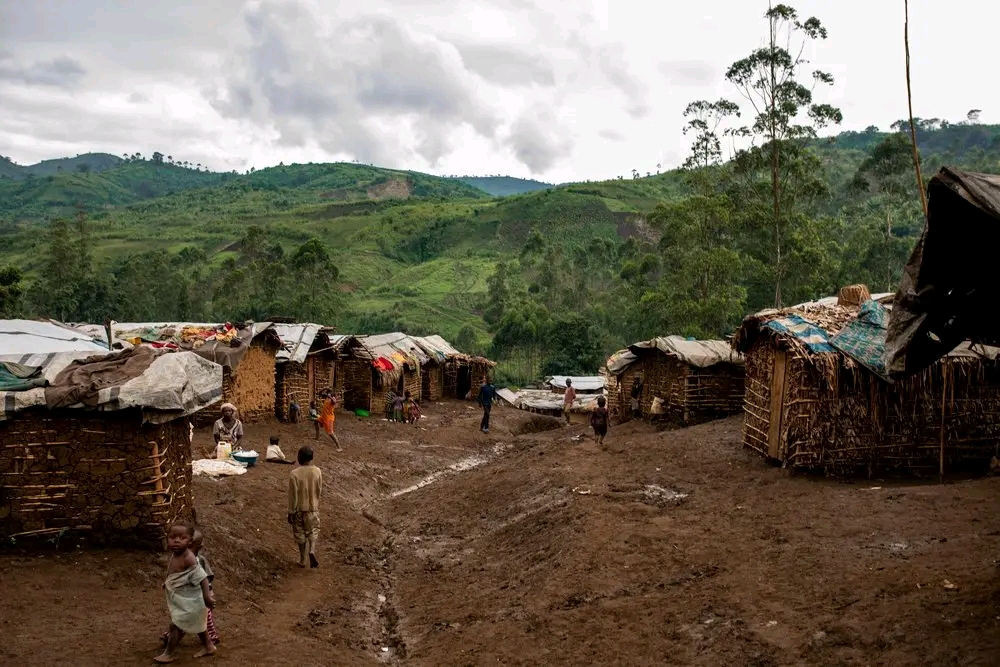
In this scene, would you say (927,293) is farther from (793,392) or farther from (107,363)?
(107,363)

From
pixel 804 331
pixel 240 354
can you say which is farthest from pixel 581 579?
pixel 240 354

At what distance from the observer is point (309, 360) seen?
23.8 meters

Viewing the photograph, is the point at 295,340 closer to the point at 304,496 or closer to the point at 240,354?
the point at 240,354

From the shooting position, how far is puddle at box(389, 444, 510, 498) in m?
18.2

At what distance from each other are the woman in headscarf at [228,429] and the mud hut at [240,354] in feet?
11.6

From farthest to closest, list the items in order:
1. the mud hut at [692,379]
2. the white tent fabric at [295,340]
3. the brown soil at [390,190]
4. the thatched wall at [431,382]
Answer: the brown soil at [390,190], the thatched wall at [431,382], the white tent fabric at [295,340], the mud hut at [692,379]

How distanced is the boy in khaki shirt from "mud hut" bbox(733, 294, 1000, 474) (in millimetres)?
7843

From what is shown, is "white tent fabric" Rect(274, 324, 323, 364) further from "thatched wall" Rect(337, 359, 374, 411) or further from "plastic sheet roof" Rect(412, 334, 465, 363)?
"plastic sheet roof" Rect(412, 334, 465, 363)

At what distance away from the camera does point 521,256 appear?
7719 cm

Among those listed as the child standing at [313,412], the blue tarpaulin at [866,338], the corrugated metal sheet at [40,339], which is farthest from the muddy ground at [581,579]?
the child standing at [313,412]

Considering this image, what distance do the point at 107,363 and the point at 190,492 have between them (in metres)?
1.93

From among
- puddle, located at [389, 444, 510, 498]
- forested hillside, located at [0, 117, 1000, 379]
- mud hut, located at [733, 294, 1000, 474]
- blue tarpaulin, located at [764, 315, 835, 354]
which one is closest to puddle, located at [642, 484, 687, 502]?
mud hut, located at [733, 294, 1000, 474]

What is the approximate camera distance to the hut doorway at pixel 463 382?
A: 40438 millimetres

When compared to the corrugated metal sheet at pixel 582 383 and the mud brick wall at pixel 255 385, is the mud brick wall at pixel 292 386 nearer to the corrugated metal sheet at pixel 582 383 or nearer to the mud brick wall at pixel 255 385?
the mud brick wall at pixel 255 385
